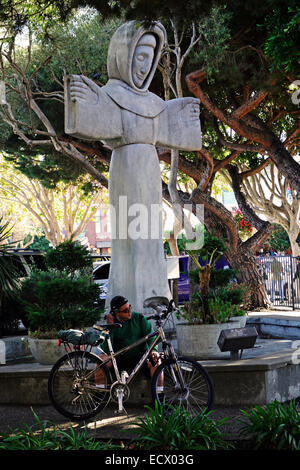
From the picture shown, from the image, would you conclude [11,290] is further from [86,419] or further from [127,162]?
[86,419]

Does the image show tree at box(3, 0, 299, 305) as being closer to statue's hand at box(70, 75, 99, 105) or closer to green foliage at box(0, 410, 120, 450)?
statue's hand at box(70, 75, 99, 105)

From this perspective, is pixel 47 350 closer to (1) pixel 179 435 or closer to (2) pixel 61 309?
(2) pixel 61 309

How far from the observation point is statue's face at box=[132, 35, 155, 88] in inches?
364

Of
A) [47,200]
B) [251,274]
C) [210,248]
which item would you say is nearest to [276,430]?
[210,248]

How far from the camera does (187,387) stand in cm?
649

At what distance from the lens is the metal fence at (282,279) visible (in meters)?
17.2

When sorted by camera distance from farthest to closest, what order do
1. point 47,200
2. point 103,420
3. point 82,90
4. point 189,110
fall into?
point 47,200 → point 189,110 → point 82,90 → point 103,420

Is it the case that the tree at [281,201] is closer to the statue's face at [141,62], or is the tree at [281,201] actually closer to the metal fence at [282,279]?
the metal fence at [282,279]

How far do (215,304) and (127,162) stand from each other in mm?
2434

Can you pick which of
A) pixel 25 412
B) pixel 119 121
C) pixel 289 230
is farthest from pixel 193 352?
pixel 289 230

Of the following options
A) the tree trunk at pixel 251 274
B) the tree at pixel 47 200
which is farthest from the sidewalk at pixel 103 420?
the tree at pixel 47 200

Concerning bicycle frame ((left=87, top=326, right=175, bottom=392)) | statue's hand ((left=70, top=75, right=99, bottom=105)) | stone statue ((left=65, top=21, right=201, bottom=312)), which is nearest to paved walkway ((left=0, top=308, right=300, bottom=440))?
bicycle frame ((left=87, top=326, right=175, bottom=392))

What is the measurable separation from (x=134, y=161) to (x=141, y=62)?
5.03 feet

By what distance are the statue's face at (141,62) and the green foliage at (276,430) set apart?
581cm
